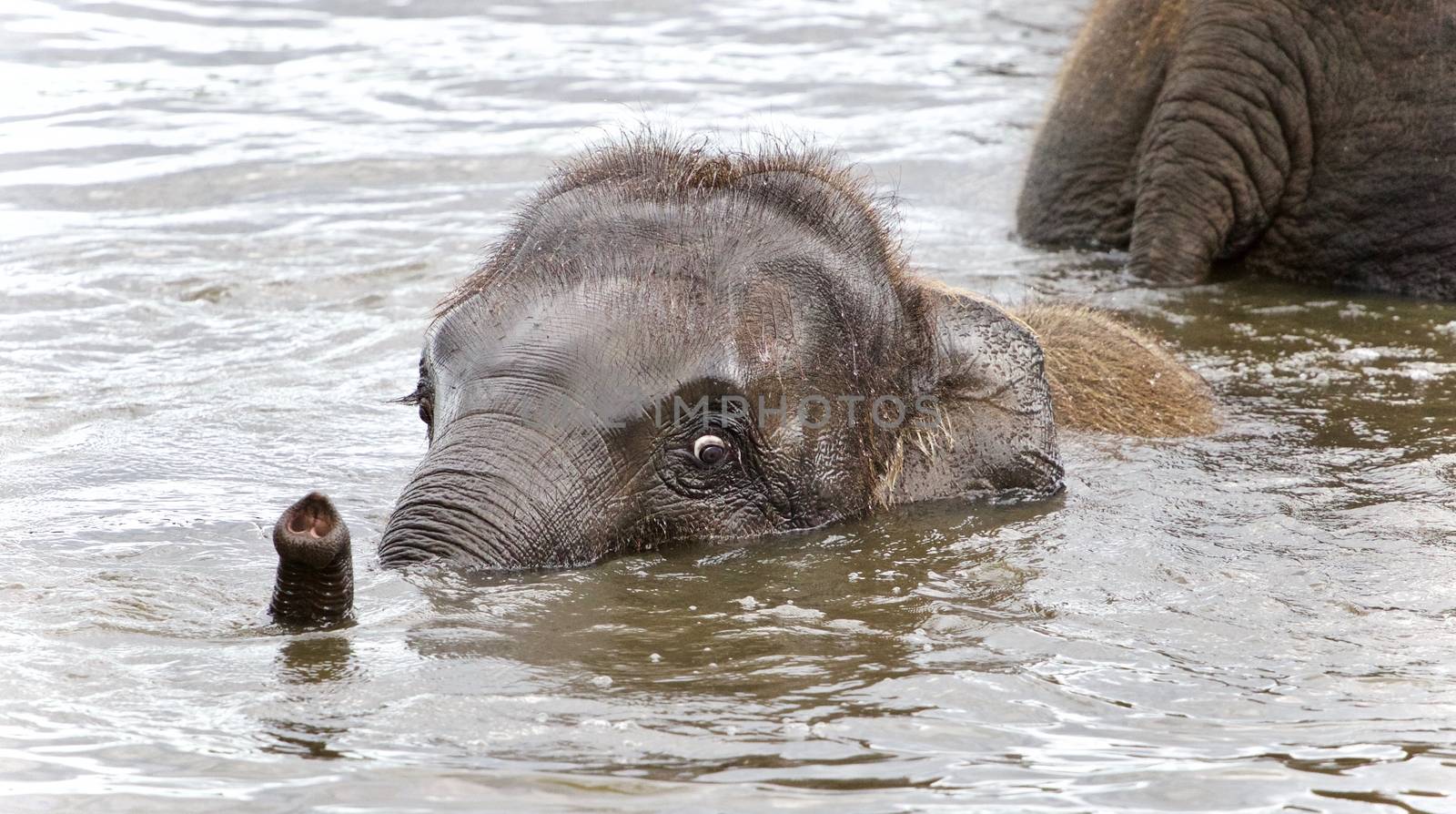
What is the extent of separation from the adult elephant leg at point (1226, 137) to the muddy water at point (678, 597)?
0.31 m

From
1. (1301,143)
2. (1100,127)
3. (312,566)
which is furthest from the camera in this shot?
(1100,127)

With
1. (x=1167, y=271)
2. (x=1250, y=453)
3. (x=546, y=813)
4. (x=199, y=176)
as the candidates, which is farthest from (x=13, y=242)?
(x=546, y=813)

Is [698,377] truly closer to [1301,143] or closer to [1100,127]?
[1301,143]

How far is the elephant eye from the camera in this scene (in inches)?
217

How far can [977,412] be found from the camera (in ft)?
20.6

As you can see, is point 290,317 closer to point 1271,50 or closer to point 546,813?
point 1271,50

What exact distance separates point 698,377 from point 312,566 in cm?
141

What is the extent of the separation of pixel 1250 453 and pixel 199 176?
8.14 meters

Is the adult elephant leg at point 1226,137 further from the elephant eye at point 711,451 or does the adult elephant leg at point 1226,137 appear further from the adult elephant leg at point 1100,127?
the elephant eye at point 711,451

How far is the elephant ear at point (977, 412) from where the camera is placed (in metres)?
6.19

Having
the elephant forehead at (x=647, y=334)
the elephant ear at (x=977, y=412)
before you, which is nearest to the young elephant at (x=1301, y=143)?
the elephant ear at (x=977, y=412)

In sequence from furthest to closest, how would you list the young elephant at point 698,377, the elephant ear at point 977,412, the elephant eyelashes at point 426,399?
the elephant ear at point 977,412 → the elephant eyelashes at point 426,399 → the young elephant at point 698,377

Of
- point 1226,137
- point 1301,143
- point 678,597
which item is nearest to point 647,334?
point 678,597

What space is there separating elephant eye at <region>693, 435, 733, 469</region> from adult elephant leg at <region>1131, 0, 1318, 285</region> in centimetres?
507
